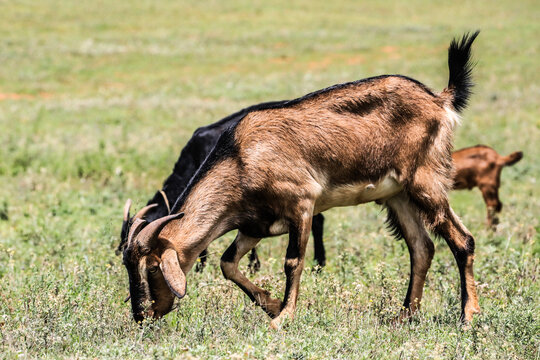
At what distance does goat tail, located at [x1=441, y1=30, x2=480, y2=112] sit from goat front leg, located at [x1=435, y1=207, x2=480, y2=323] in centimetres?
104

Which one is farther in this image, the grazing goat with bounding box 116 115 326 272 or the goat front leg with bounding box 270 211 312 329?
the grazing goat with bounding box 116 115 326 272

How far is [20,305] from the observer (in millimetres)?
6039

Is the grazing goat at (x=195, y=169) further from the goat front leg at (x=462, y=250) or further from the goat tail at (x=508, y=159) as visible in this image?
the goat tail at (x=508, y=159)

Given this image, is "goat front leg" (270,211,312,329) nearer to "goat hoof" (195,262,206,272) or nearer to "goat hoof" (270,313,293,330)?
"goat hoof" (270,313,293,330)

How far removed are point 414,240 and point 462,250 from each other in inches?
18.4

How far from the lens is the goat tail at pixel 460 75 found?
263 inches

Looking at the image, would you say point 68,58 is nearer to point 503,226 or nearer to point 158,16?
point 158,16

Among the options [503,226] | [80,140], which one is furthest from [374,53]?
[503,226]

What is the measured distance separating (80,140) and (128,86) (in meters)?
13.5

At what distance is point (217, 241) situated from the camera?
8539 mm

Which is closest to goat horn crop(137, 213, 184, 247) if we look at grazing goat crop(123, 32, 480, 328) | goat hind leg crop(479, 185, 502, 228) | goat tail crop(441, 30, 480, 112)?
grazing goat crop(123, 32, 480, 328)

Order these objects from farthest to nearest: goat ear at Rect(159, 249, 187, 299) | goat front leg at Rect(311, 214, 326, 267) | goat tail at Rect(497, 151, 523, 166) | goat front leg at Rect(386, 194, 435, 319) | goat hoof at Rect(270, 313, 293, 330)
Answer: goat tail at Rect(497, 151, 523, 166) → goat front leg at Rect(311, 214, 326, 267) → goat front leg at Rect(386, 194, 435, 319) → goat hoof at Rect(270, 313, 293, 330) → goat ear at Rect(159, 249, 187, 299)

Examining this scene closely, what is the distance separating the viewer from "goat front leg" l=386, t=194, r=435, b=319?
6625 mm

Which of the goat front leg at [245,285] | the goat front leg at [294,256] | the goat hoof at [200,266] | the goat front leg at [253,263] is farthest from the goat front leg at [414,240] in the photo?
the goat hoof at [200,266]
